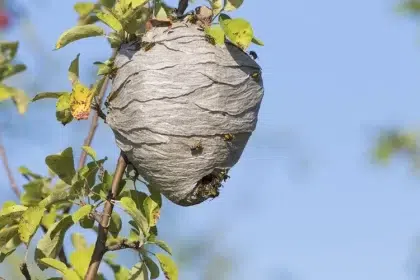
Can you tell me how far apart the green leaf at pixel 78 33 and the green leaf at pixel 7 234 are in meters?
0.48

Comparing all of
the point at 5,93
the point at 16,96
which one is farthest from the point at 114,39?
the point at 16,96

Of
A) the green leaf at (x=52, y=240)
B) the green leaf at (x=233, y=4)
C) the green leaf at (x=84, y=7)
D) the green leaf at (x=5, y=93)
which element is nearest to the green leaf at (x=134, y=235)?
the green leaf at (x=52, y=240)

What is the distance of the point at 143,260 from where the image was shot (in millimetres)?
2166

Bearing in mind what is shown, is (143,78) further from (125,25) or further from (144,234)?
(144,234)

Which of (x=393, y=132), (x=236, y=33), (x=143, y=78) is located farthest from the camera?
(x=393, y=132)

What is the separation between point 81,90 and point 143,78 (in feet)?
0.56

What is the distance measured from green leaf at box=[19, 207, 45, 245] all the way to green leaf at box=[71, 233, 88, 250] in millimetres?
662

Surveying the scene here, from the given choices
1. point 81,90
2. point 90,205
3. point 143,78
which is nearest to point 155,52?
point 143,78

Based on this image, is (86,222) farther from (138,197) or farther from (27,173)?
(27,173)

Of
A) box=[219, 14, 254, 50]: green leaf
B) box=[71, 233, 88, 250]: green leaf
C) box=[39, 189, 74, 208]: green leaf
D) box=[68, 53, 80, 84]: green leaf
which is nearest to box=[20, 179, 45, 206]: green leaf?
box=[71, 233, 88, 250]: green leaf

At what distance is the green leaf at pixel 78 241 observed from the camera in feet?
8.94

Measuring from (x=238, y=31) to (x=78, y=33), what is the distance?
1.29 feet

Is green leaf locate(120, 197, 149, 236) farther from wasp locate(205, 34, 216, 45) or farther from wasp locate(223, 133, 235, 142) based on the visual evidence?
wasp locate(205, 34, 216, 45)

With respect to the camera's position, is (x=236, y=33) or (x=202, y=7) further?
(x=202, y=7)
